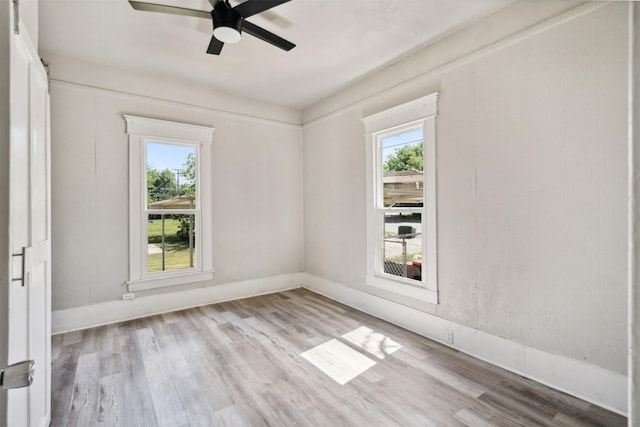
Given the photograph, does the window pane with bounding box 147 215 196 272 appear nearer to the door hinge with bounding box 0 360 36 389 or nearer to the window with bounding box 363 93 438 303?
the window with bounding box 363 93 438 303

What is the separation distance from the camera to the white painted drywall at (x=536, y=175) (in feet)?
6.58

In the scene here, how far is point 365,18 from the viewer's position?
2.63 metres

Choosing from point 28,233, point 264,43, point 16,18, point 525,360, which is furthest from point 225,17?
point 525,360

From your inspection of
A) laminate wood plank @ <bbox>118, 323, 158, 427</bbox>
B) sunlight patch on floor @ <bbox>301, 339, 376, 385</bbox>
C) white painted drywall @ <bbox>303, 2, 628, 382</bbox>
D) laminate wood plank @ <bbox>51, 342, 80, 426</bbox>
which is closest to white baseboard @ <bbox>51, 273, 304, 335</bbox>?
laminate wood plank @ <bbox>51, 342, 80, 426</bbox>

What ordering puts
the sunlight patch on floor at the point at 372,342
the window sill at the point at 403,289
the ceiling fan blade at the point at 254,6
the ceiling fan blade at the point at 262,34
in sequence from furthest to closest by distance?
the window sill at the point at 403,289, the sunlight patch on floor at the point at 372,342, the ceiling fan blade at the point at 262,34, the ceiling fan blade at the point at 254,6

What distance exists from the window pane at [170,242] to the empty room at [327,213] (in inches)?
1.1

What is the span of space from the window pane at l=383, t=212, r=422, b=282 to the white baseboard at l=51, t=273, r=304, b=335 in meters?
1.86

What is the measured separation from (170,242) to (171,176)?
85 centimetres

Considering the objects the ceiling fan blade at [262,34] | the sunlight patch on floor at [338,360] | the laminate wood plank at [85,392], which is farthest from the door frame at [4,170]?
the sunlight patch on floor at [338,360]

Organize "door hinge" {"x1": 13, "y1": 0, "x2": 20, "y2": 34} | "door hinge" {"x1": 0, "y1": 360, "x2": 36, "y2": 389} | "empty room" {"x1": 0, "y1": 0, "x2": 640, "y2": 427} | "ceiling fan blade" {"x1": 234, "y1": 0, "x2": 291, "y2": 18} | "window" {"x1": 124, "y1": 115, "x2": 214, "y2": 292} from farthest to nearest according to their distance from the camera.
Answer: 1. "window" {"x1": 124, "y1": 115, "x2": 214, "y2": 292}
2. "ceiling fan blade" {"x1": 234, "y1": 0, "x2": 291, "y2": 18}
3. "empty room" {"x1": 0, "y1": 0, "x2": 640, "y2": 427}
4. "door hinge" {"x1": 13, "y1": 0, "x2": 20, "y2": 34}
5. "door hinge" {"x1": 0, "y1": 360, "x2": 36, "y2": 389}

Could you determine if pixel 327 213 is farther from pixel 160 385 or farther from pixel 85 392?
pixel 85 392

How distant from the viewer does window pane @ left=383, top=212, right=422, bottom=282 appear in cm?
332

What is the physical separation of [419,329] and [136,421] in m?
2.51

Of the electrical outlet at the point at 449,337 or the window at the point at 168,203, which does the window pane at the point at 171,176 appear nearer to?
the window at the point at 168,203
